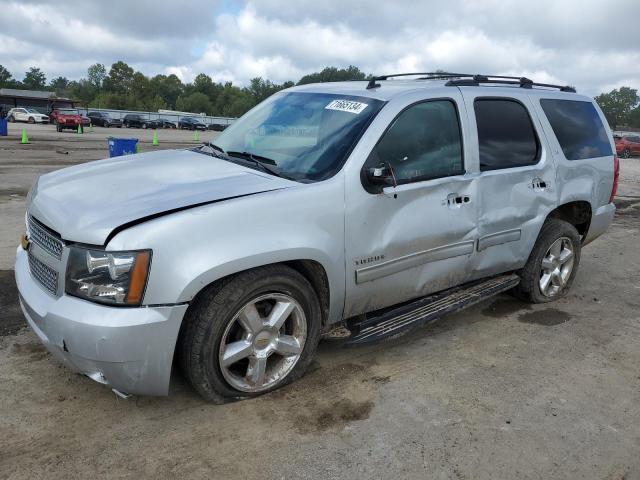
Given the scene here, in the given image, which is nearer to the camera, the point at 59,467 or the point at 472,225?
the point at 59,467

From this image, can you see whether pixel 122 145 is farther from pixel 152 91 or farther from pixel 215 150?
pixel 152 91

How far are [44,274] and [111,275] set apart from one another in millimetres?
598

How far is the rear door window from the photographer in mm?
3977

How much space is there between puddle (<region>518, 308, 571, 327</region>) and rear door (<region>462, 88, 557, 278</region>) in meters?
0.47

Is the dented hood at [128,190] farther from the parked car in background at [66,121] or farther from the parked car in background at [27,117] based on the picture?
the parked car in background at [27,117]

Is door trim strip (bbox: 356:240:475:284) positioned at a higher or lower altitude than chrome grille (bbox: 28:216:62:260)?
lower

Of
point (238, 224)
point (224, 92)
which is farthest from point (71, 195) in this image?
point (224, 92)

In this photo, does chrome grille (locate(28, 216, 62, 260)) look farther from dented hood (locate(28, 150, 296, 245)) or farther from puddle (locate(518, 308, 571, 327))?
puddle (locate(518, 308, 571, 327))

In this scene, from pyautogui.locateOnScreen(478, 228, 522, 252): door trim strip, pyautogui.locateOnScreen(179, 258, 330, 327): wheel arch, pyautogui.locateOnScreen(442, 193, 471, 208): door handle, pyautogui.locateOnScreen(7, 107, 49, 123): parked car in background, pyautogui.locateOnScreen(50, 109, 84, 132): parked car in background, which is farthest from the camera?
pyautogui.locateOnScreen(7, 107, 49, 123): parked car in background

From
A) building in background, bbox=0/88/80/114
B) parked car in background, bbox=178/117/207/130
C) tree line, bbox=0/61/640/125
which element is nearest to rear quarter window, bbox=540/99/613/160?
parked car in background, bbox=178/117/207/130

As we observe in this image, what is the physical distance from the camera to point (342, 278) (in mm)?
3186

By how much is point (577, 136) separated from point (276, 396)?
3.55m

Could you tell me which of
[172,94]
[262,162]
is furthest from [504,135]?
[172,94]

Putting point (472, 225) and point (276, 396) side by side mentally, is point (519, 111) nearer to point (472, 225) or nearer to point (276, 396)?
point (472, 225)
